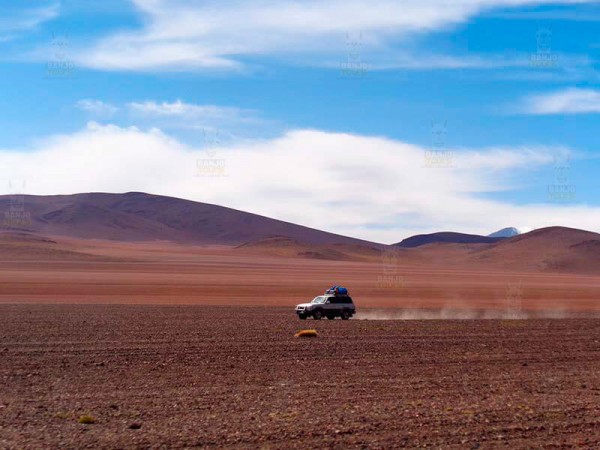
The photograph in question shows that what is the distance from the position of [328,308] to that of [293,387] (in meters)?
21.2

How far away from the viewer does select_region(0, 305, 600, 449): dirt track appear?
12.1 meters

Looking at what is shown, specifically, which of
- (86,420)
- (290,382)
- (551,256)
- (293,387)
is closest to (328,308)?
(290,382)

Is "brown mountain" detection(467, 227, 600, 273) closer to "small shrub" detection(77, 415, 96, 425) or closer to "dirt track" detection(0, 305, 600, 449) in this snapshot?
"dirt track" detection(0, 305, 600, 449)

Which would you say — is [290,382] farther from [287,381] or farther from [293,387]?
[293,387]

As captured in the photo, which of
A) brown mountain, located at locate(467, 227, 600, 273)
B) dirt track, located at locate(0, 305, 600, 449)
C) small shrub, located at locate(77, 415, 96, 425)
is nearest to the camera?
dirt track, located at locate(0, 305, 600, 449)

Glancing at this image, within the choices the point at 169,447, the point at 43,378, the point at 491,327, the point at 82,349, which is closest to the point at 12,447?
the point at 169,447

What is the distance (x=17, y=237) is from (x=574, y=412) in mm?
151402

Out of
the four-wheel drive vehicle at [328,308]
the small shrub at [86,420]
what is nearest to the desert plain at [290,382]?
the small shrub at [86,420]

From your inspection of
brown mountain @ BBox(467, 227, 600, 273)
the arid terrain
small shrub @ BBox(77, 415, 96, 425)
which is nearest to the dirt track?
the arid terrain

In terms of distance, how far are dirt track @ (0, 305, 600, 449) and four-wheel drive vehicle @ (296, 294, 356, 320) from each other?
6.27 m

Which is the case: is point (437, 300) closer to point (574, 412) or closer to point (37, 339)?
point (37, 339)

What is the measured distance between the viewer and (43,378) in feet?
58.5

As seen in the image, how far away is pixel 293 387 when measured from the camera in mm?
16859

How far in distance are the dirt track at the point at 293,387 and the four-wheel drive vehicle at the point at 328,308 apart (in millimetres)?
6271
